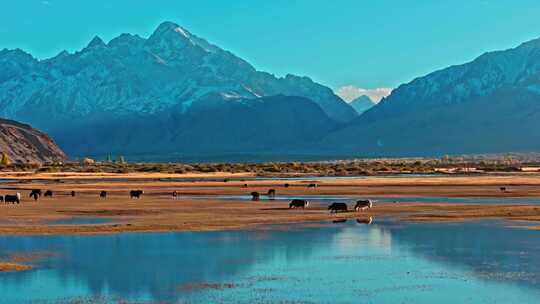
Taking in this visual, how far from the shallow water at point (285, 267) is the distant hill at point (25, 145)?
147 metres

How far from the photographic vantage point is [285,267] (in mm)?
24031

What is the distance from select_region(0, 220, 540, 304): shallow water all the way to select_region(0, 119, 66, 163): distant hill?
481ft

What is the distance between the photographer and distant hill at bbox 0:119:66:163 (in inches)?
6875

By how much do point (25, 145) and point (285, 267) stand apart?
16863 centimetres

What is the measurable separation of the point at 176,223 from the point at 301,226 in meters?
5.29

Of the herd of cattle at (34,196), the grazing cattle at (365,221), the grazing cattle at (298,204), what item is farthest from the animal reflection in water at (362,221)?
the herd of cattle at (34,196)

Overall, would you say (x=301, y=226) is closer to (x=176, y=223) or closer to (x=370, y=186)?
(x=176, y=223)

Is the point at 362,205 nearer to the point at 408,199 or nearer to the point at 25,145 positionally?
the point at 408,199

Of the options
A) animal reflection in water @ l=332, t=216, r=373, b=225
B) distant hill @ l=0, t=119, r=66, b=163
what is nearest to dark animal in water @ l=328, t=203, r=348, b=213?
animal reflection in water @ l=332, t=216, r=373, b=225

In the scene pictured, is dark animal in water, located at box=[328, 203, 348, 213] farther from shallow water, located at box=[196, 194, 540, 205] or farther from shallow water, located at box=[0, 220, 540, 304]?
shallow water, located at box=[196, 194, 540, 205]

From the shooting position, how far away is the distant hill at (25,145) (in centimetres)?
17462

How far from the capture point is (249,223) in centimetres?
3581

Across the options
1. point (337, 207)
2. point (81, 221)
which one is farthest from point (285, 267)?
point (337, 207)

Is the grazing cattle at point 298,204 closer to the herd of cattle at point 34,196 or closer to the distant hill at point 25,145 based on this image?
the herd of cattle at point 34,196
